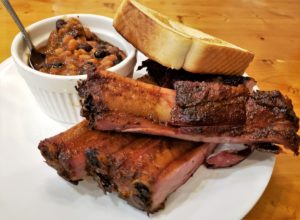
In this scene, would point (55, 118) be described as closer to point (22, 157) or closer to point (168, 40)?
point (22, 157)

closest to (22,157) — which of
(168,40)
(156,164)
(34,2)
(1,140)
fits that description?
(1,140)

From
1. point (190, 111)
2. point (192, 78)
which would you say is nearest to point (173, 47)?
point (192, 78)

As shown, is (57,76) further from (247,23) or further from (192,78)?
(247,23)

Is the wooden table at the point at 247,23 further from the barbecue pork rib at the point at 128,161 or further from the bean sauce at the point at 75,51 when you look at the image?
the barbecue pork rib at the point at 128,161

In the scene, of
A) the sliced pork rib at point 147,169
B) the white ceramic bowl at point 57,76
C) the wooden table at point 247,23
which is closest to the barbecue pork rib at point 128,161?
the sliced pork rib at point 147,169

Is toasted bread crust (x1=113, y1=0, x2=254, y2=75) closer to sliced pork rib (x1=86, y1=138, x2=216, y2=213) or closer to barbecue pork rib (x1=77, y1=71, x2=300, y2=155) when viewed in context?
barbecue pork rib (x1=77, y1=71, x2=300, y2=155)

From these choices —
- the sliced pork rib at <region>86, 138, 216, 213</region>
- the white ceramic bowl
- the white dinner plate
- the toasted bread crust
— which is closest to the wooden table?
the white ceramic bowl
